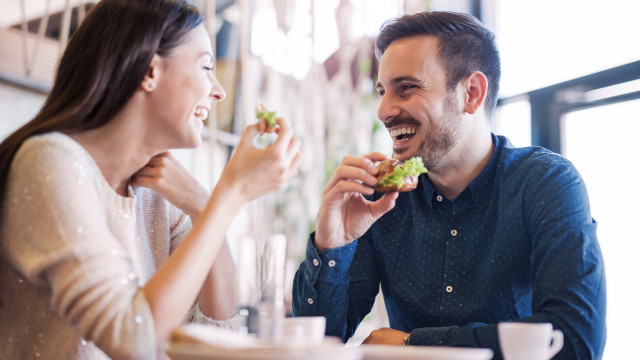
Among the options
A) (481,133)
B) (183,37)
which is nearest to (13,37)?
(183,37)

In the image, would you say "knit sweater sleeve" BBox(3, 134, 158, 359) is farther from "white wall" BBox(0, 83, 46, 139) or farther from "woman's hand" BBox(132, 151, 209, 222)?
"white wall" BBox(0, 83, 46, 139)

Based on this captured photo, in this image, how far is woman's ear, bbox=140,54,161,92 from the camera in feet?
4.58

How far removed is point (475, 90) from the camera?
85.4 inches

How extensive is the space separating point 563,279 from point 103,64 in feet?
4.24

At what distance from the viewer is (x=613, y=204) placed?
9.50 feet

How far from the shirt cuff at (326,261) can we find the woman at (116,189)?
332mm

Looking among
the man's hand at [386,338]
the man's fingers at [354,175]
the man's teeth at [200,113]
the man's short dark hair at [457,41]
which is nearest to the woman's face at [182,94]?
the man's teeth at [200,113]

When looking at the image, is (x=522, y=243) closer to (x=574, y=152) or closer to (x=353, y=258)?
(x=353, y=258)

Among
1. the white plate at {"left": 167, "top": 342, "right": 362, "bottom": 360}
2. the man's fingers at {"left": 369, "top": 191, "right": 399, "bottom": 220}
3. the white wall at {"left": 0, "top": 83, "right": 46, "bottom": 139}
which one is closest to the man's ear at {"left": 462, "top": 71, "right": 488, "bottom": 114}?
the man's fingers at {"left": 369, "top": 191, "right": 399, "bottom": 220}

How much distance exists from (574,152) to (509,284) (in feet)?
5.00

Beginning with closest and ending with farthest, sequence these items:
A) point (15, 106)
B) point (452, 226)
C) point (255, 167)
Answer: point (255, 167)
point (452, 226)
point (15, 106)

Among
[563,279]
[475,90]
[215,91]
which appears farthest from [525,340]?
[475,90]

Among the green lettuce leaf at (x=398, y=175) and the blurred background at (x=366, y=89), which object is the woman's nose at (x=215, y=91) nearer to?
the green lettuce leaf at (x=398, y=175)

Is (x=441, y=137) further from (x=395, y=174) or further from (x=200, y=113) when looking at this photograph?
(x=200, y=113)
